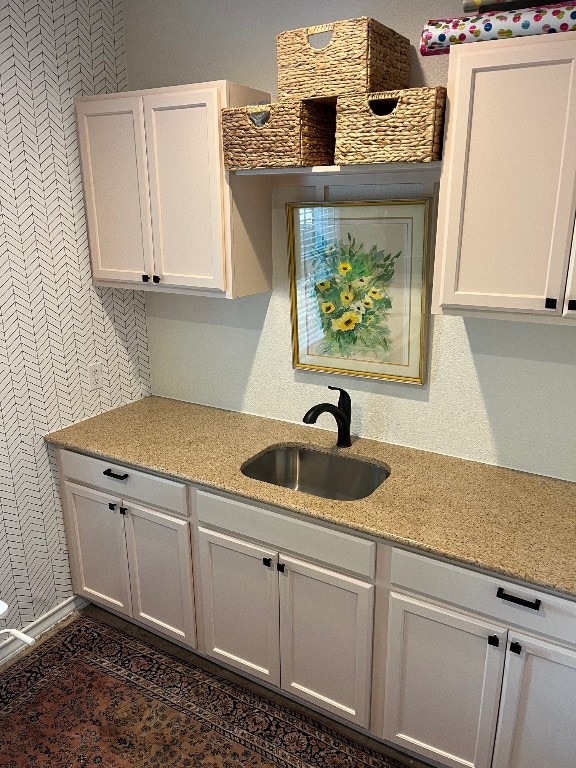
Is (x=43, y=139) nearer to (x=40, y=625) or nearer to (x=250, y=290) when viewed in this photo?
(x=250, y=290)

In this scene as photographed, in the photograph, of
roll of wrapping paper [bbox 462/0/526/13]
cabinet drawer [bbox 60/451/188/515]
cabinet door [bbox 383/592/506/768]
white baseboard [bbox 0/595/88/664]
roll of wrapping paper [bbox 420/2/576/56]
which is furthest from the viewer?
white baseboard [bbox 0/595/88/664]

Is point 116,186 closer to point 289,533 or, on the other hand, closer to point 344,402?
point 344,402

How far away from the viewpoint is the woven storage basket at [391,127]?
1.69 m

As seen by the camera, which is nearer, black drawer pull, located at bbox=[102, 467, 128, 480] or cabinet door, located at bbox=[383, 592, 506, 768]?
cabinet door, located at bbox=[383, 592, 506, 768]

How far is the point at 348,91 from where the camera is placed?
1.83 meters

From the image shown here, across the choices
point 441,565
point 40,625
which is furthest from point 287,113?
point 40,625

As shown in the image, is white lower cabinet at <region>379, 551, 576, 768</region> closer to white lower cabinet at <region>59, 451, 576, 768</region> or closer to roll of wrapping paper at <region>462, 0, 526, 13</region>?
white lower cabinet at <region>59, 451, 576, 768</region>

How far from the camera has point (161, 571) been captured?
2.41 metres

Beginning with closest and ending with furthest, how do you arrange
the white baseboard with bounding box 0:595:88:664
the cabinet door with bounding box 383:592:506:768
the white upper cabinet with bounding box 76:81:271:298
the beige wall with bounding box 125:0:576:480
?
the cabinet door with bounding box 383:592:506:768
the beige wall with bounding box 125:0:576:480
the white upper cabinet with bounding box 76:81:271:298
the white baseboard with bounding box 0:595:88:664

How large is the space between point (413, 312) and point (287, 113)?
2.69 feet

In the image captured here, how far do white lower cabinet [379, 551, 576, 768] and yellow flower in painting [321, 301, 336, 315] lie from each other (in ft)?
3.33

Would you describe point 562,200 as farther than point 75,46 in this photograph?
No

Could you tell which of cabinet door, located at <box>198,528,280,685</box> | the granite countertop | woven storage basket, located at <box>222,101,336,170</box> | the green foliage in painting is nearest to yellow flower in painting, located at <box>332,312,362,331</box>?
the green foliage in painting

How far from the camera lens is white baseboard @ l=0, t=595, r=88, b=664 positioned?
2.49m
